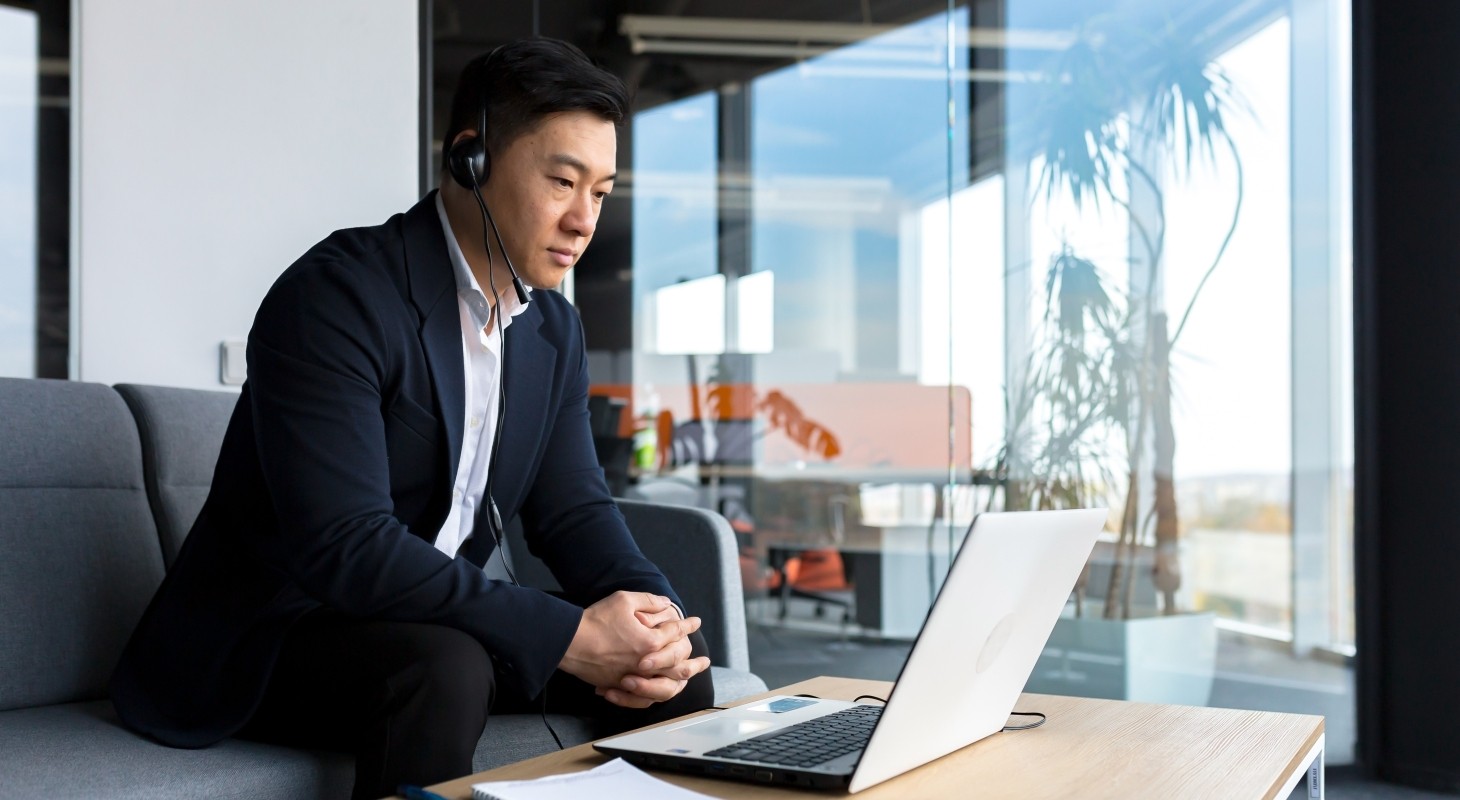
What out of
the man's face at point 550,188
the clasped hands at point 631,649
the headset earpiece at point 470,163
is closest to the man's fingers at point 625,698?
the clasped hands at point 631,649

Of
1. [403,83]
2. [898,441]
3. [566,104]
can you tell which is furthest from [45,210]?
[898,441]

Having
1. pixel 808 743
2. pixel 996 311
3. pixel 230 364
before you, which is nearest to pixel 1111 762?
pixel 808 743

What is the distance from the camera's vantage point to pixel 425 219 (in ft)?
5.12

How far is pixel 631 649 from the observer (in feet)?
4.38

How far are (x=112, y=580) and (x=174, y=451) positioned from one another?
0.25 meters

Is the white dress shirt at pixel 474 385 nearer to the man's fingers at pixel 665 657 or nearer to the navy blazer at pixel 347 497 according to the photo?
the navy blazer at pixel 347 497

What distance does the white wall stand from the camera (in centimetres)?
244

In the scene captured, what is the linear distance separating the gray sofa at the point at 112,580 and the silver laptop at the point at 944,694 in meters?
0.50

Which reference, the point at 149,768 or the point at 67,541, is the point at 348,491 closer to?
the point at 149,768

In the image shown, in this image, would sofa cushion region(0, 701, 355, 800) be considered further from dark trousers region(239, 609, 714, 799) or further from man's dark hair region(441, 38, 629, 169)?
man's dark hair region(441, 38, 629, 169)

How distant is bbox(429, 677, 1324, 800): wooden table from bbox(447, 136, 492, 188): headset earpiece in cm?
73

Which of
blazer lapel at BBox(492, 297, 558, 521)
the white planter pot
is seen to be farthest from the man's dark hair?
the white planter pot

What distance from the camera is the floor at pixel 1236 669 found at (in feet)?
9.87

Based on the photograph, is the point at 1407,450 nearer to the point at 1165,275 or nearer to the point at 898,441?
the point at 1165,275
